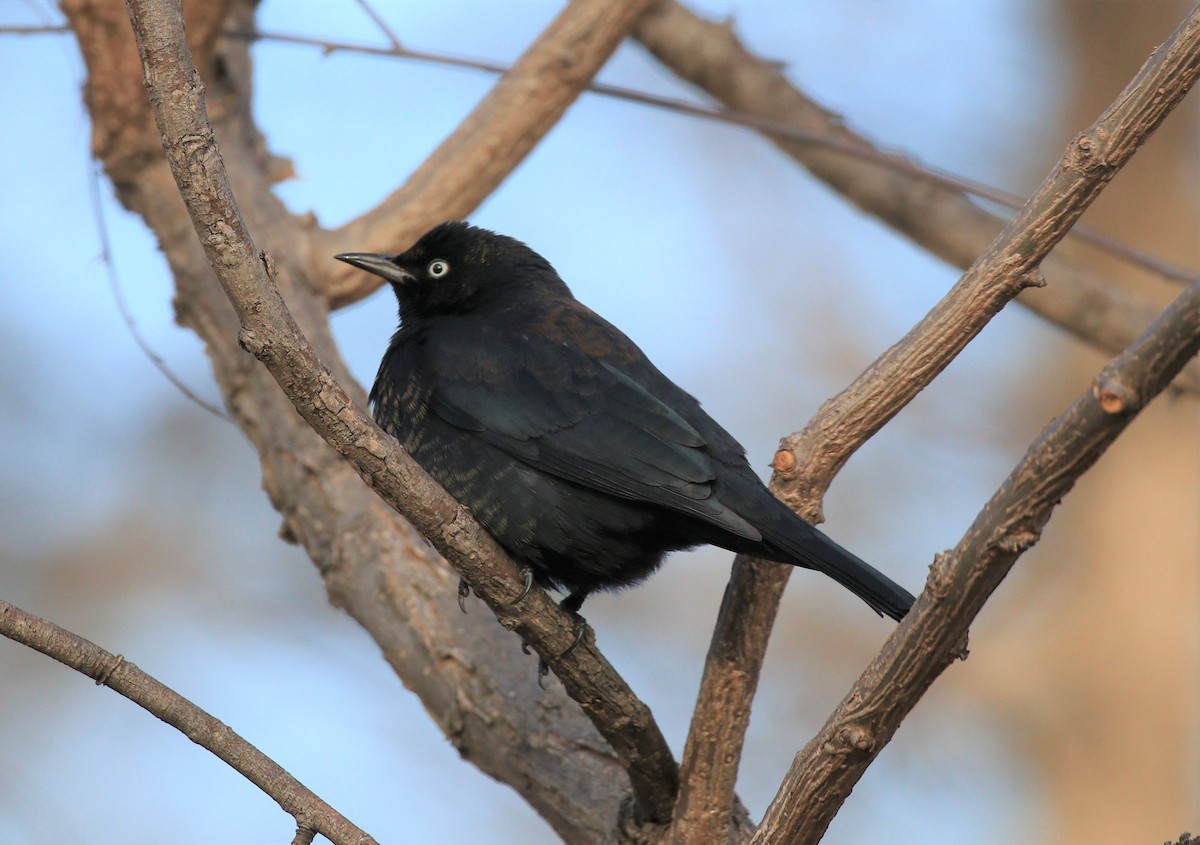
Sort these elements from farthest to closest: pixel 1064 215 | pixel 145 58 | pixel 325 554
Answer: pixel 325 554 < pixel 1064 215 < pixel 145 58

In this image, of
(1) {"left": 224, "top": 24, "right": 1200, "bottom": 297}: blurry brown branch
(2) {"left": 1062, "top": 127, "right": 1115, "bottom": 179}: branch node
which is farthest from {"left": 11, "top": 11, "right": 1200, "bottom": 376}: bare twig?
(2) {"left": 1062, "top": 127, "right": 1115, "bottom": 179}: branch node

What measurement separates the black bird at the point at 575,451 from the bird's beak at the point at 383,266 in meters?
0.48

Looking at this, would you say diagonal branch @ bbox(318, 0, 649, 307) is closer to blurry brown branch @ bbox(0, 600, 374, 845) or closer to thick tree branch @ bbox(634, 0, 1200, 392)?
thick tree branch @ bbox(634, 0, 1200, 392)

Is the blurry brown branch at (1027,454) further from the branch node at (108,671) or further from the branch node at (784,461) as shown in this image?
the branch node at (108,671)

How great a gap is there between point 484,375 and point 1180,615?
18.4ft

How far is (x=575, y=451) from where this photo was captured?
381 cm

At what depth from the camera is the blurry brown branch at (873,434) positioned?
274 centimetres

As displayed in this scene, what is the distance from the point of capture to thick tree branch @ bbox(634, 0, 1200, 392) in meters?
5.66

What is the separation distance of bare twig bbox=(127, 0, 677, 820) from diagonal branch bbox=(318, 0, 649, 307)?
2572 mm

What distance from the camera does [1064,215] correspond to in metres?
2.95

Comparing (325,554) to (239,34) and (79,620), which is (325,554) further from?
(79,620)

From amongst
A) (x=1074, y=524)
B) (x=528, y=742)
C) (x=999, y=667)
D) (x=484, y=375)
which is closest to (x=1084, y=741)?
(x=999, y=667)

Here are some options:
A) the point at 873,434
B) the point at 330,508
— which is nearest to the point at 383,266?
the point at 330,508

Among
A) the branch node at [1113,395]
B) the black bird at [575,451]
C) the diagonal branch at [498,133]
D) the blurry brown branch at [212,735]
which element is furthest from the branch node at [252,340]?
the diagonal branch at [498,133]
